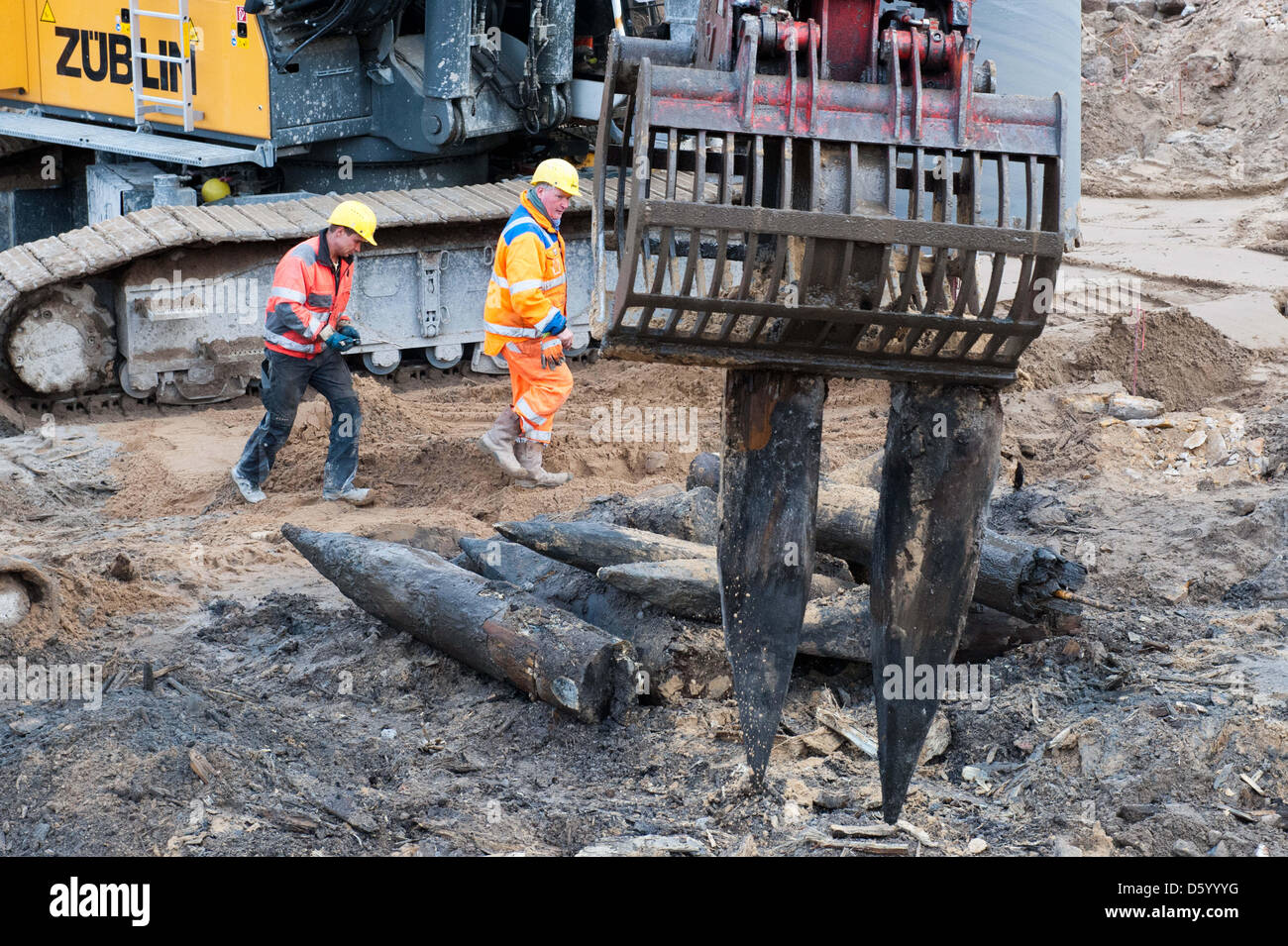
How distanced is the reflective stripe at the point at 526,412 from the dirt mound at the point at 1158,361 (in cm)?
384

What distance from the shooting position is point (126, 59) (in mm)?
10773

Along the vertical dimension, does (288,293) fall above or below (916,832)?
above

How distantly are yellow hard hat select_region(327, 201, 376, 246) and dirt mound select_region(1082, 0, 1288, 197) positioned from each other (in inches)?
492

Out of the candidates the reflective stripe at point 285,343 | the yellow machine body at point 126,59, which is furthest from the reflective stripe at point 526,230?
the yellow machine body at point 126,59

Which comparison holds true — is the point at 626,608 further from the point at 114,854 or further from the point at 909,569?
the point at 114,854

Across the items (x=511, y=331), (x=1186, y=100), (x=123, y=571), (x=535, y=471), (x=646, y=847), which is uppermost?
(x=1186, y=100)

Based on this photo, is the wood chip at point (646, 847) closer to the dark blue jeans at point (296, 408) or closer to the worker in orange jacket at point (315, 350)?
the worker in orange jacket at point (315, 350)

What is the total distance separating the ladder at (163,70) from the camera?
403 inches

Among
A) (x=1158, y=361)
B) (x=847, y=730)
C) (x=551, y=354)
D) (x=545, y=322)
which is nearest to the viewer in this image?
(x=847, y=730)

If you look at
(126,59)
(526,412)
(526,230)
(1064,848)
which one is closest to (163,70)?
(126,59)

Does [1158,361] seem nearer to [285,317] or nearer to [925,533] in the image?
[285,317]

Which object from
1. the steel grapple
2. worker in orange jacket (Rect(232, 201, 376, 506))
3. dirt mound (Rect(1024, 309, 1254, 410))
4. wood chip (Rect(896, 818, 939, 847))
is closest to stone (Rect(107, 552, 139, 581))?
worker in orange jacket (Rect(232, 201, 376, 506))

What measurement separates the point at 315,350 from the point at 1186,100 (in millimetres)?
16072

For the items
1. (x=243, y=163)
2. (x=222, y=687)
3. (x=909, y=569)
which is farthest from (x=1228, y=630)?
(x=243, y=163)
